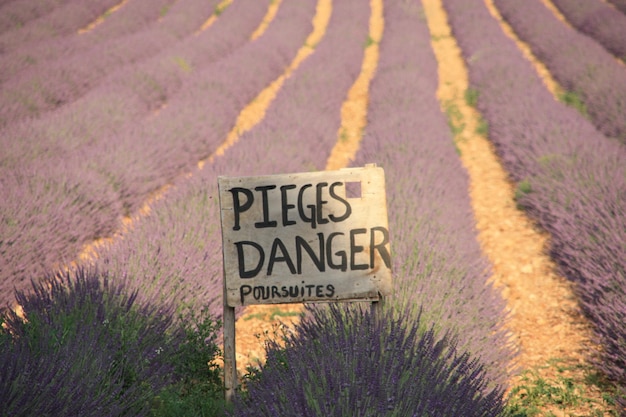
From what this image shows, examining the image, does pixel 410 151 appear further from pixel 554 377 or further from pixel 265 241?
pixel 265 241

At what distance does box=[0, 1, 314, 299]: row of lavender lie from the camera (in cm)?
397

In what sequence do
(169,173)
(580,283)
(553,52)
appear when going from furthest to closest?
(553,52)
(169,173)
(580,283)

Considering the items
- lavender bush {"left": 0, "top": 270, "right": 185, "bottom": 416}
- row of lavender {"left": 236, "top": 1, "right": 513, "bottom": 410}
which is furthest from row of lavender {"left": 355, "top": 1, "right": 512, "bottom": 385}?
lavender bush {"left": 0, "top": 270, "right": 185, "bottom": 416}

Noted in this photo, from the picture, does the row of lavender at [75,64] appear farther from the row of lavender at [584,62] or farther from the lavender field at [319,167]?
the row of lavender at [584,62]

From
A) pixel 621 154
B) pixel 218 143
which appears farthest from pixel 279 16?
pixel 621 154

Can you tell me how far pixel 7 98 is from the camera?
6.90m

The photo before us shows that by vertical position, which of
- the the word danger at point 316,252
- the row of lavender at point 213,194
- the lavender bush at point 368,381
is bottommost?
the lavender bush at point 368,381

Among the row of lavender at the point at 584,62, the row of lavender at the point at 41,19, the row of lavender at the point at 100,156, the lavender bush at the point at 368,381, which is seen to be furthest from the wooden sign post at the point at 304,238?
the row of lavender at the point at 41,19

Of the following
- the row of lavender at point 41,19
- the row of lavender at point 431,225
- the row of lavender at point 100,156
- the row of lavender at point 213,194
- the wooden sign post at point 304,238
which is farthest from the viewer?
the row of lavender at point 41,19

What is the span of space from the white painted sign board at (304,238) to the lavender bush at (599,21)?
10553mm

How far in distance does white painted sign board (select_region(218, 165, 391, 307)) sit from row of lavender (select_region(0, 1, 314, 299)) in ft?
6.57

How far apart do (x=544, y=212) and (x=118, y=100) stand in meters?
5.27

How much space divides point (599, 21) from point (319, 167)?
1045 centimetres

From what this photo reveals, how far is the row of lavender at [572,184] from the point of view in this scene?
10.5 ft
